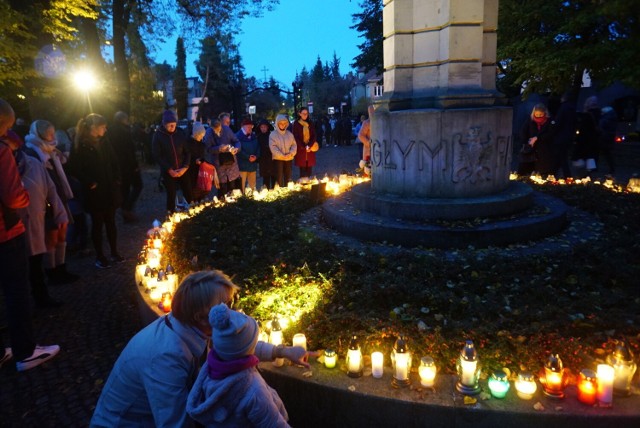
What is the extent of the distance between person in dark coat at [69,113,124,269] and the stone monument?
3.23 meters

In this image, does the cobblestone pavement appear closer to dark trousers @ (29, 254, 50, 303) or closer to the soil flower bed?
dark trousers @ (29, 254, 50, 303)

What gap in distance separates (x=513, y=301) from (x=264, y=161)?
8.04 m

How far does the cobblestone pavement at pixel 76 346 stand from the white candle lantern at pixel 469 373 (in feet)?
8.67

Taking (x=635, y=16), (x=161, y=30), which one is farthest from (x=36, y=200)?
(x=161, y=30)

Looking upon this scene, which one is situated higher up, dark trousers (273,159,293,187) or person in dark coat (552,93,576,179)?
person in dark coat (552,93,576,179)

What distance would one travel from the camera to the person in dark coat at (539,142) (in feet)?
29.9

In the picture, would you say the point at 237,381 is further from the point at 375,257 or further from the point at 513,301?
the point at 375,257

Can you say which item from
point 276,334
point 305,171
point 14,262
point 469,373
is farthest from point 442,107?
point 305,171

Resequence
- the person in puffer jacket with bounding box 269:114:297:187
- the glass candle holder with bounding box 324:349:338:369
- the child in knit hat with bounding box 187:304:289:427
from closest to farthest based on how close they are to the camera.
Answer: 1. the child in knit hat with bounding box 187:304:289:427
2. the glass candle holder with bounding box 324:349:338:369
3. the person in puffer jacket with bounding box 269:114:297:187

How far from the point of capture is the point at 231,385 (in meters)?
2.12

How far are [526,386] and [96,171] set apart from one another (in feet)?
20.0

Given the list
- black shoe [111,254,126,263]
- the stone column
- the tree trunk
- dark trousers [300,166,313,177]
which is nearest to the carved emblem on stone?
the stone column

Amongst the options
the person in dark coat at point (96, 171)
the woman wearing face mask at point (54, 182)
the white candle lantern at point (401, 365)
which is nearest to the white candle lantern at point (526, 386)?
the white candle lantern at point (401, 365)

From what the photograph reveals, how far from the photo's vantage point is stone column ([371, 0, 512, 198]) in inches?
231
